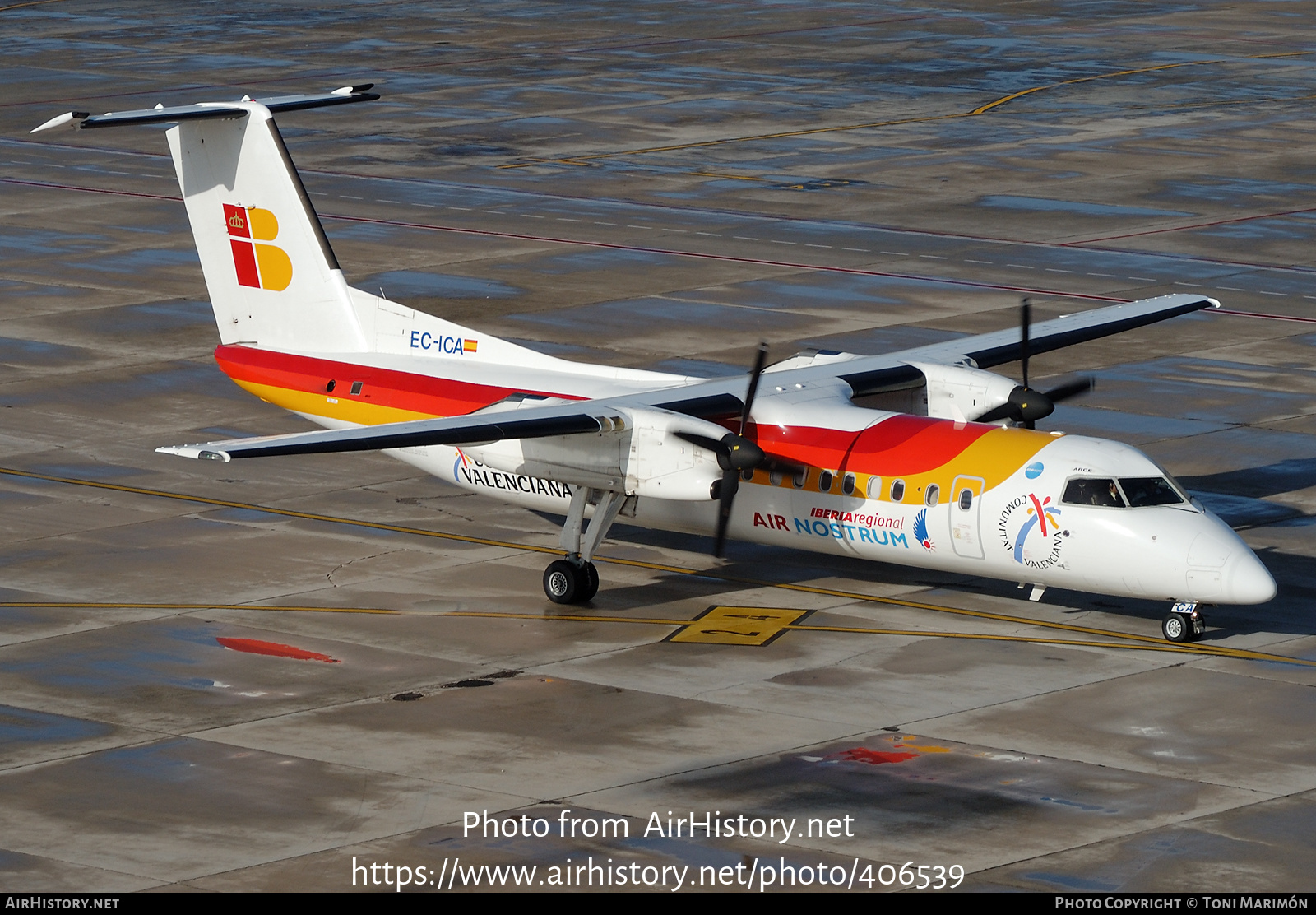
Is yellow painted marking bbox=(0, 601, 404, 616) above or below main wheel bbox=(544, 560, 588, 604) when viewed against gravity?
below

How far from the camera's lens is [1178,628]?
81.5 feet

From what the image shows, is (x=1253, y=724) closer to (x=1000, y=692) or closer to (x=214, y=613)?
(x=1000, y=692)

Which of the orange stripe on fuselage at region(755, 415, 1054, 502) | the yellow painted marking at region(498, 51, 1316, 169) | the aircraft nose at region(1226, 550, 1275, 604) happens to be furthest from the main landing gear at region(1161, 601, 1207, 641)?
the yellow painted marking at region(498, 51, 1316, 169)

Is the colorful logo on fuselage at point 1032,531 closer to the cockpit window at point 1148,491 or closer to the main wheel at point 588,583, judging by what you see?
the cockpit window at point 1148,491

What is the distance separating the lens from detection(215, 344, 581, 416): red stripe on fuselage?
28500 mm

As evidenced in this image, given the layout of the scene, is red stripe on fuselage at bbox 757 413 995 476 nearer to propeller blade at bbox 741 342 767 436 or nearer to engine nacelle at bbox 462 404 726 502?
propeller blade at bbox 741 342 767 436

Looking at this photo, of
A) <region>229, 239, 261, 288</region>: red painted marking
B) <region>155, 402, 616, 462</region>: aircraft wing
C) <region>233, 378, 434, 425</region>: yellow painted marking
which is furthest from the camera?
<region>229, 239, 261, 288</region>: red painted marking

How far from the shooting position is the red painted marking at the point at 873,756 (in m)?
21.4

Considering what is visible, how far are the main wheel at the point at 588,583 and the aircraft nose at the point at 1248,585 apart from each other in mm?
8090

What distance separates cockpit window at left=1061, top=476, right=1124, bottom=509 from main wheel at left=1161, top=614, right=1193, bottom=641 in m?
1.54

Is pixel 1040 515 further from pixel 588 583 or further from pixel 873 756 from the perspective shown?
pixel 588 583

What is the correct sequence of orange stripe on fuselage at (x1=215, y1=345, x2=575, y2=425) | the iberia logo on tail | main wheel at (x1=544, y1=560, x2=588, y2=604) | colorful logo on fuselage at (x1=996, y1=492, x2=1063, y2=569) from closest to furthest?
colorful logo on fuselage at (x1=996, y1=492, x2=1063, y2=569) → main wheel at (x1=544, y1=560, x2=588, y2=604) → orange stripe on fuselage at (x1=215, y1=345, x2=575, y2=425) → the iberia logo on tail

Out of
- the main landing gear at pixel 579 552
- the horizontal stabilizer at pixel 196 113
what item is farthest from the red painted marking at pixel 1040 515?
the horizontal stabilizer at pixel 196 113
